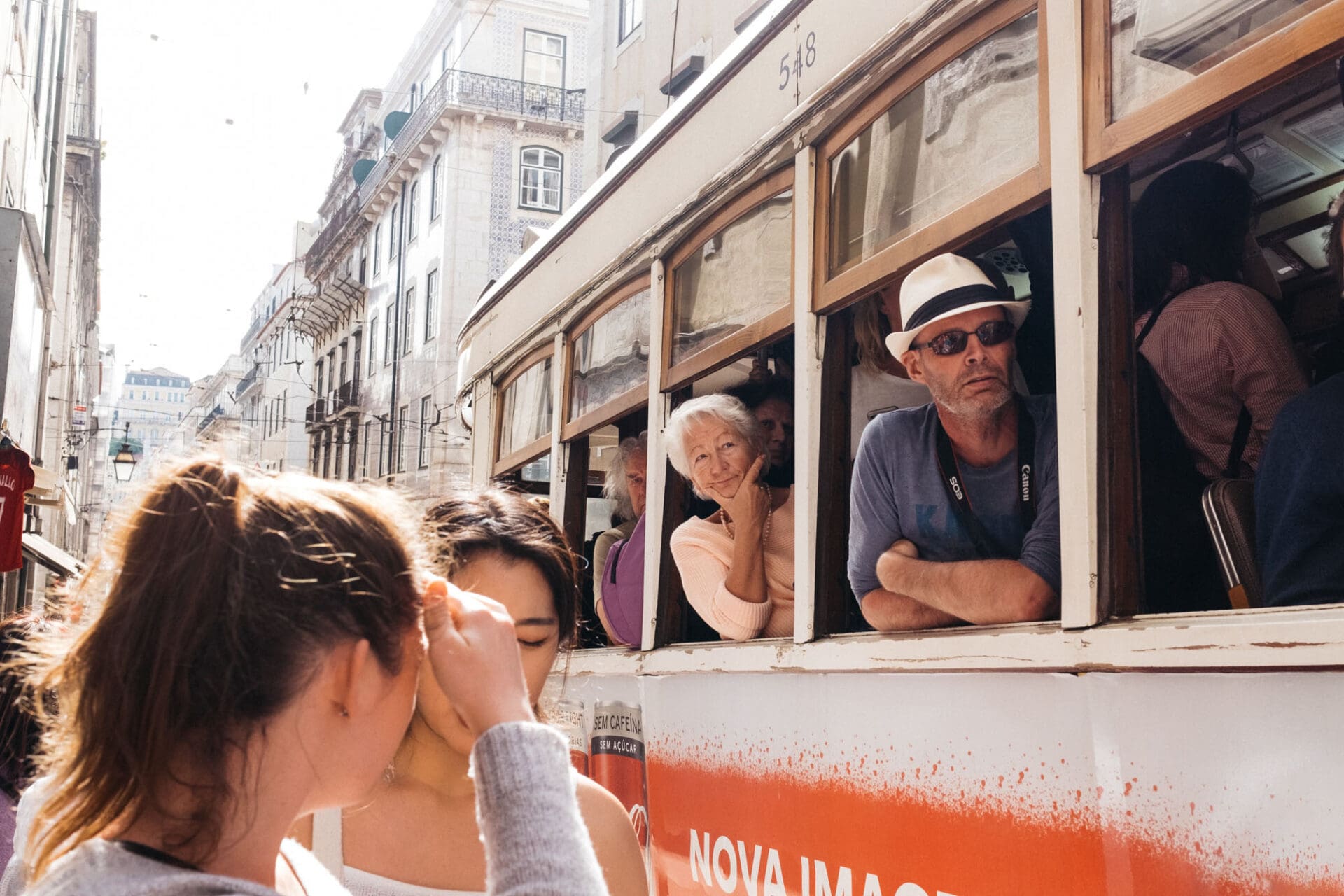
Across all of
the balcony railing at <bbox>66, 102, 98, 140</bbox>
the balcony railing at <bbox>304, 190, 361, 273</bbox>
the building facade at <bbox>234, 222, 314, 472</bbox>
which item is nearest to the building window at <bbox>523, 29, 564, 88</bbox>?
the balcony railing at <bbox>304, 190, 361, 273</bbox>

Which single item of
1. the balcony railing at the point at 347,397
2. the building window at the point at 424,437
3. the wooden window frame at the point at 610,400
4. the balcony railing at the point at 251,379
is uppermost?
the balcony railing at the point at 251,379

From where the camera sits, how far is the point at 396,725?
1.10m

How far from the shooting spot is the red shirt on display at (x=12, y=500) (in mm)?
10320

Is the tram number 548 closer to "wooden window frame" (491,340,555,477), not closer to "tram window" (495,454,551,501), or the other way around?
"wooden window frame" (491,340,555,477)

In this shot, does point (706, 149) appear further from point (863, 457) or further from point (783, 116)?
point (863, 457)

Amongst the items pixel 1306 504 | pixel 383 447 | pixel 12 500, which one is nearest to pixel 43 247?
pixel 12 500

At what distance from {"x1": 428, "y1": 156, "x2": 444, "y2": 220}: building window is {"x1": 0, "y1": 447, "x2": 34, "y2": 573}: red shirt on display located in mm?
20271

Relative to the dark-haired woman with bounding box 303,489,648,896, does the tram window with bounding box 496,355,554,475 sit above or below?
above

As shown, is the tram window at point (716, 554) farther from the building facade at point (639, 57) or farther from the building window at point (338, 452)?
the building window at point (338, 452)

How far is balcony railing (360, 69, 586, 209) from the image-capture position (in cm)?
3006

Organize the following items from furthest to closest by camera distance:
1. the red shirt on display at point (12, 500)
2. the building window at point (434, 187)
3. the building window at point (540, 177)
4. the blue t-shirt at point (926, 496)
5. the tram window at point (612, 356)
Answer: the building window at point (540, 177) → the building window at point (434, 187) → the red shirt on display at point (12, 500) → the tram window at point (612, 356) → the blue t-shirt at point (926, 496)

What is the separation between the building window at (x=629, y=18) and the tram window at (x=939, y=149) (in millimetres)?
11046

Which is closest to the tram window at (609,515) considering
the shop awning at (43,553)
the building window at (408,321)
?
the shop awning at (43,553)

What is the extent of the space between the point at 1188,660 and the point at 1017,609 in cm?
50
